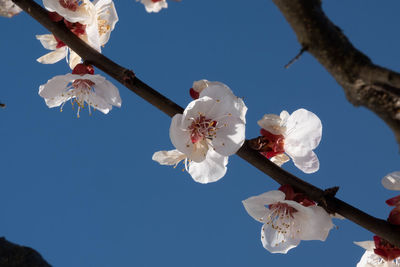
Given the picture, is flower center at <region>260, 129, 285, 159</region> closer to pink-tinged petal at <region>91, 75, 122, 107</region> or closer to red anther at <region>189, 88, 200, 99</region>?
red anther at <region>189, 88, 200, 99</region>

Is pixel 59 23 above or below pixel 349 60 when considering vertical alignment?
below

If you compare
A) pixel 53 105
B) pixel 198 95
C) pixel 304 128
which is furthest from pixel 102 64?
pixel 304 128

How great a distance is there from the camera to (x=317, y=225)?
147cm

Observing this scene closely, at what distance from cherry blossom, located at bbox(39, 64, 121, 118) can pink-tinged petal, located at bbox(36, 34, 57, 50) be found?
22 centimetres

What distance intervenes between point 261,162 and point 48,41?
1.15 meters

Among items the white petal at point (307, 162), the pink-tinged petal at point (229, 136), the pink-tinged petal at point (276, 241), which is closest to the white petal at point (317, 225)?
the pink-tinged petal at point (276, 241)

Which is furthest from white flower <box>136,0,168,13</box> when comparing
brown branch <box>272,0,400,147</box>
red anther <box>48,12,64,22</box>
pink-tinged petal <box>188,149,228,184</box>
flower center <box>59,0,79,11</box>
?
brown branch <box>272,0,400,147</box>

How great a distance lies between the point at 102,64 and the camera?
148cm

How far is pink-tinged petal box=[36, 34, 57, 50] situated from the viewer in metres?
1.91

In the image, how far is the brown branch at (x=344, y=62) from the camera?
84cm

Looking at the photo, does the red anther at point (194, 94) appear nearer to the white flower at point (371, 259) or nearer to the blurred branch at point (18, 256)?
the white flower at point (371, 259)

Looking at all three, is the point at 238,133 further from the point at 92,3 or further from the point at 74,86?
the point at 92,3

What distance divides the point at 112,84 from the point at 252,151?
2.07 ft

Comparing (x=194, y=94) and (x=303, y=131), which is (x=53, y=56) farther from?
(x=303, y=131)
